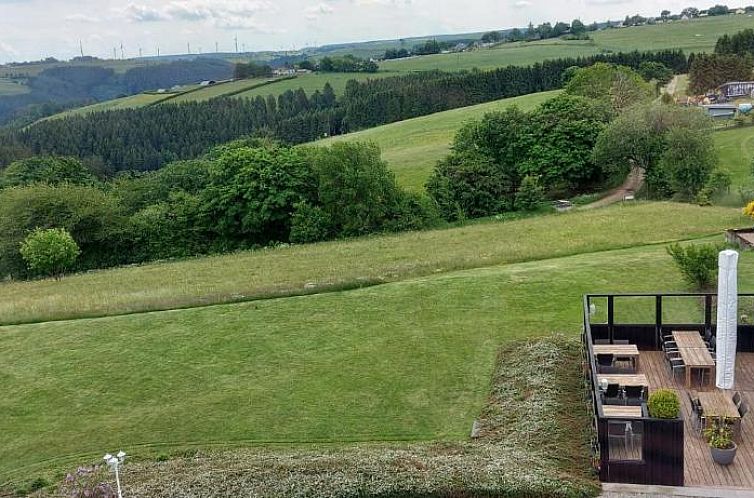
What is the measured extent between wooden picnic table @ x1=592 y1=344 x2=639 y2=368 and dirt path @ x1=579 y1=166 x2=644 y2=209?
32869 mm

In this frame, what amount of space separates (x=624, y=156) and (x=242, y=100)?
117221 mm

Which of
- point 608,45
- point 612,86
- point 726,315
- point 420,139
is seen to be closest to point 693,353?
point 726,315

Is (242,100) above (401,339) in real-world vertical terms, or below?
above

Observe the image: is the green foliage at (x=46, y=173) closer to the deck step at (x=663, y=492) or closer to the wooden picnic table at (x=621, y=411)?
the wooden picnic table at (x=621, y=411)

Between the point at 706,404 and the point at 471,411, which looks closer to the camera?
the point at 706,404

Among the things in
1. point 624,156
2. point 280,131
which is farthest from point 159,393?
point 280,131

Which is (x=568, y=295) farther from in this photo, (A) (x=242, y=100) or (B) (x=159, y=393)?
(A) (x=242, y=100)

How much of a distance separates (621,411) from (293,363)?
935cm

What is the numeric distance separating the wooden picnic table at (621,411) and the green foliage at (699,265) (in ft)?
30.0

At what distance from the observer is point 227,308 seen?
23.5m

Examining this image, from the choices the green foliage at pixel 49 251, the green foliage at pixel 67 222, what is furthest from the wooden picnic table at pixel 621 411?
the green foliage at pixel 67 222

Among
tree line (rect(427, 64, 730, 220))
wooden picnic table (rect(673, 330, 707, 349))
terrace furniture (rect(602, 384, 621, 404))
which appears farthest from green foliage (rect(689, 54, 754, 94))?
terrace furniture (rect(602, 384, 621, 404))

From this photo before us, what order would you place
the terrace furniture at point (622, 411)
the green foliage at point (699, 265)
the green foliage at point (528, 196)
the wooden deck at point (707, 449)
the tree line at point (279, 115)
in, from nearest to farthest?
the wooden deck at point (707, 449) → the terrace furniture at point (622, 411) → the green foliage at point (699, 265) → the green foliage at point (528, 196) → the tree line at point (279, 115)

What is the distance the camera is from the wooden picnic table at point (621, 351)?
47.1 ft
